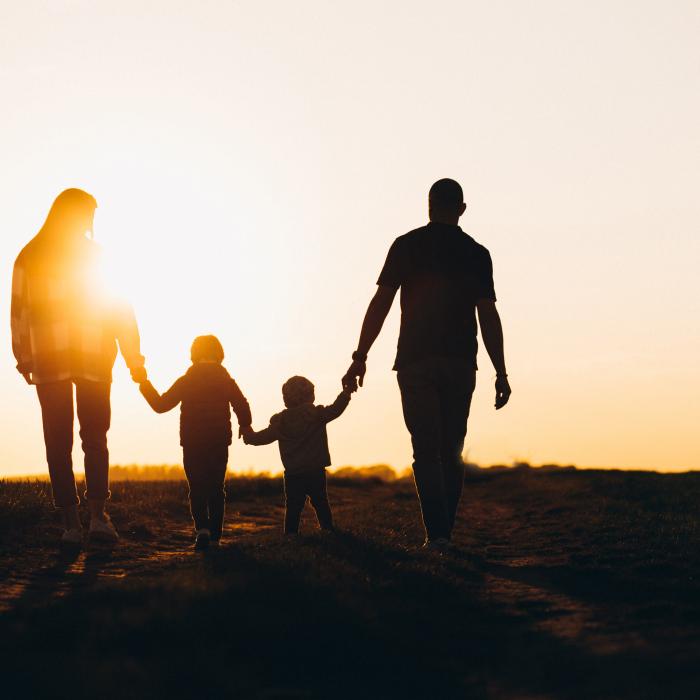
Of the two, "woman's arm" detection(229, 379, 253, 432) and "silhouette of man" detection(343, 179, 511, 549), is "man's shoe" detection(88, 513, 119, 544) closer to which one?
"woman's arm" detection(229, 379, 253, 432)

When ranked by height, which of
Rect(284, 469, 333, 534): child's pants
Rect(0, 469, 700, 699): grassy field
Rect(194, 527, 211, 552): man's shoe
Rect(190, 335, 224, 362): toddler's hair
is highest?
Rect(190, 335, 224, 362): toddler's hair

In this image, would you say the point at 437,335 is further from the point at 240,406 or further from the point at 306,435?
the point at 240,406

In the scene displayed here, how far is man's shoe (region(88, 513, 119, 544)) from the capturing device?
32.1ft

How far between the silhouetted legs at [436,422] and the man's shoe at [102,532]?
9.81 ft

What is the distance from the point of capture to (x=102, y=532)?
9.79 m

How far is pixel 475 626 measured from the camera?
19.9ft

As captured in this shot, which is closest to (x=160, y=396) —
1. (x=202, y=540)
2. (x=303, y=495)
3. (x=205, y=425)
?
(x=205, y=425)

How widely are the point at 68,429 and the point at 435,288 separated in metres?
3.44

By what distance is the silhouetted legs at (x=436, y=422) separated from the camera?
8672 mm

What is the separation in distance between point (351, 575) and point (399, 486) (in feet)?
40.2

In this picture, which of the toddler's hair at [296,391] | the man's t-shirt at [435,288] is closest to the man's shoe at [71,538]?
the toddler's hair at [296,391]

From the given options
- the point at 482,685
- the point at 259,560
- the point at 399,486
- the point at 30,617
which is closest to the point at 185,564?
the point at 259,560

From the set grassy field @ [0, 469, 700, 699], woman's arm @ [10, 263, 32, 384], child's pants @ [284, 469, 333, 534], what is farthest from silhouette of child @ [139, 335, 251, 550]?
woman's arm @ [10, 263, 32, 384]

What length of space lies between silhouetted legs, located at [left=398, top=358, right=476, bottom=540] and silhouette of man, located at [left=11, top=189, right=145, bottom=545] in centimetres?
277
